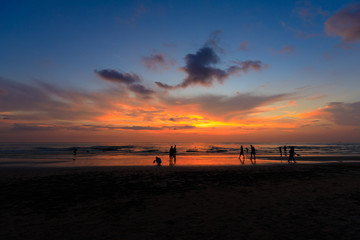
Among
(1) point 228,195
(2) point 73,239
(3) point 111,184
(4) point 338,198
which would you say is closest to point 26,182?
(3) point 111,184

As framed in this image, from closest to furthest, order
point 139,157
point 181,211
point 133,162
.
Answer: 1. point 181,211
2. point 133,162
3. point 139,157

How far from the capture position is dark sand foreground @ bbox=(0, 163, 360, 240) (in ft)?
22.1

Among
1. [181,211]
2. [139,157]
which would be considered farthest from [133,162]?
[181,211]

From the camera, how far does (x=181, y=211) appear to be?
8.83m

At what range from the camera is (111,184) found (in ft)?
47.5

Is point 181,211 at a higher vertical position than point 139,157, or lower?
lower

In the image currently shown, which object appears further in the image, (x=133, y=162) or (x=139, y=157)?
(x=139, y=157)

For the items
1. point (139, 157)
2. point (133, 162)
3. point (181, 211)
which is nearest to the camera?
point (181, 211)

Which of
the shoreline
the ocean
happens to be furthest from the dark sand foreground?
the ocean

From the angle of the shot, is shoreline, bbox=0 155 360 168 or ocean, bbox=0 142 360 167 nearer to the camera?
shoreline, bbox=0 155 360 168

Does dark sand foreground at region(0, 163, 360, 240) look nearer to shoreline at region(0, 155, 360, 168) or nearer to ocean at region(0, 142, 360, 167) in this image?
shoreline at region(0, 155, 360, 168)

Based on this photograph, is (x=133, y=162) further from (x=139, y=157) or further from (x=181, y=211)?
(x=181, y=211)

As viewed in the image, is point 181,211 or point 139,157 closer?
point 181,211

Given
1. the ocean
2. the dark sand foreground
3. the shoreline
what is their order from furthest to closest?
the ocean, the shoreline, the dark sand foreground
